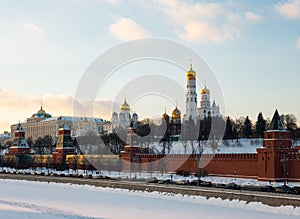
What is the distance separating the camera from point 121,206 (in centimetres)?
2331

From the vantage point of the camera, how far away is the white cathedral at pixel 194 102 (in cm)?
7362

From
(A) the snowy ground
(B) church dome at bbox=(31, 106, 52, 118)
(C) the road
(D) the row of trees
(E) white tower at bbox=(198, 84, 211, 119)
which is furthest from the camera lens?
(B) church dome at bbox=(31, 106, 52, 118)

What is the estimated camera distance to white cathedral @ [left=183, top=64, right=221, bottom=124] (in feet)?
242

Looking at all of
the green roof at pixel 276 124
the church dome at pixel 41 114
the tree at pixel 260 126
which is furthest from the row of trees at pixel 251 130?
the church dome at pixel 41 114

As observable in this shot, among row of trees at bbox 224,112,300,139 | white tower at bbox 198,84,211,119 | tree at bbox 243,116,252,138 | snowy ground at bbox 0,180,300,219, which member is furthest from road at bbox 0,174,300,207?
white tower at bbox 198,84,211,119

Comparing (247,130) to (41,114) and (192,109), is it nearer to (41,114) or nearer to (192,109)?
(192,109)

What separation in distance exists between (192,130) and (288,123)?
48.5 ft

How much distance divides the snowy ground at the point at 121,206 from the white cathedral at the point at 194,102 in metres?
44.2

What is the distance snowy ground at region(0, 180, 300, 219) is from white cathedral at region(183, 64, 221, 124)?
44152 millimetres

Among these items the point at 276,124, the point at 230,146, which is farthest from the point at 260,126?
the point at 276,124

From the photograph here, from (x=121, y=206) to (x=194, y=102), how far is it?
2082 inches

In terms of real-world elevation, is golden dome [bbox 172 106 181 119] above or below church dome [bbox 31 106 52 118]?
below

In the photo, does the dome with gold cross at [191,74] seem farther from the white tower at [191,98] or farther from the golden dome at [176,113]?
the golden dome at [176,113]

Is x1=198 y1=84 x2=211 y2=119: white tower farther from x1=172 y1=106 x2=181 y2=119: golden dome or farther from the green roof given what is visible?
the green roof
